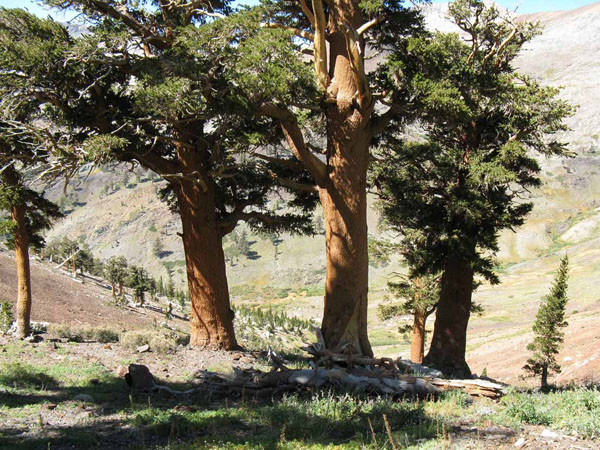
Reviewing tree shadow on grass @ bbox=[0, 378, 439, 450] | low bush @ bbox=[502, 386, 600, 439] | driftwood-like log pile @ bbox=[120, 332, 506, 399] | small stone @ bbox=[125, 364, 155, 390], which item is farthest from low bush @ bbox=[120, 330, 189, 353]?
low bush @ bbox=[502, 386, 600, 439]

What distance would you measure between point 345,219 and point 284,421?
14.3 ft

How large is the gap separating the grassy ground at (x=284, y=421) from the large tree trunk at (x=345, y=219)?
7.57 feet

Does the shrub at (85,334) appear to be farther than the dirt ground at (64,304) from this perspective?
No

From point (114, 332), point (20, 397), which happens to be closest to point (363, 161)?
point (20, 397)

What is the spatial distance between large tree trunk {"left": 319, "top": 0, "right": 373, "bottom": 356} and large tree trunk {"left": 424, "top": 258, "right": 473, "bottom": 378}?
452cm

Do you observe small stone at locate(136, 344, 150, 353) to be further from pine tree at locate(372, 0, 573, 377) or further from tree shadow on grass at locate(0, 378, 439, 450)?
pine tree at locate(372, 0, 573, 377)

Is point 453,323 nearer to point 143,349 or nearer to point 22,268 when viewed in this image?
point 143,349

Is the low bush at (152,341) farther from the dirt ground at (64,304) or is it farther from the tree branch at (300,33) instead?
the dirt ground at (64,304)

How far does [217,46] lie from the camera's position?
339 inches

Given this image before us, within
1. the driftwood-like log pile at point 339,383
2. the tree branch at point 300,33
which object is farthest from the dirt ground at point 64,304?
the tree branch at point 300,33

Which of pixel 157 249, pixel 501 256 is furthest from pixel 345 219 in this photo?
pixel 157 249

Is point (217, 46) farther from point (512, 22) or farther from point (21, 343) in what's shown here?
point (21, 343)

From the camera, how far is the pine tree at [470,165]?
11.7 meters

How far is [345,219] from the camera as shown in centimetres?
909
